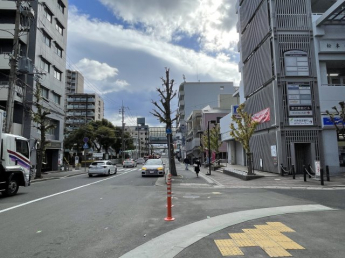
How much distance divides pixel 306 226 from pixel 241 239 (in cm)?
211

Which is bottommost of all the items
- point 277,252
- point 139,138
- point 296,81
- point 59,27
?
point 277,252

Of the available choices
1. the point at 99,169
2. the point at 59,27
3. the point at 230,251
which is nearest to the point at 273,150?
the point at 99,169

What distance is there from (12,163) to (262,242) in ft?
37.0

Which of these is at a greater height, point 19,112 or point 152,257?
point 19,112

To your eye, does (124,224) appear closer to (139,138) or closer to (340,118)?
(340,118)

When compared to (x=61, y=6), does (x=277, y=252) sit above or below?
below

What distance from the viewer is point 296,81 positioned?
21.2 m

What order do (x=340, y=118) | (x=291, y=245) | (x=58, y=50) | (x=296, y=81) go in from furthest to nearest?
(x=58, y=50) < (x=296, y=81) < (x=340, y=118) < (x=291, y=245)

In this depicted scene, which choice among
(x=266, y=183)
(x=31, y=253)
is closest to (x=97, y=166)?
(x=266, y=183)

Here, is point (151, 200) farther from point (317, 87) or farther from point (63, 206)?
point (317, 87)

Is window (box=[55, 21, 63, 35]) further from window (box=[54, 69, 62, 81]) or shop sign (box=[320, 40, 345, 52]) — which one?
shop sign (box=[320, 40, 345, 52])

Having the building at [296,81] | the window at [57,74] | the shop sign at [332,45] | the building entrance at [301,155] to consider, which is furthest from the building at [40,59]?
the shop sign at [332,45]

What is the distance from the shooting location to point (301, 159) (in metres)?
21.3

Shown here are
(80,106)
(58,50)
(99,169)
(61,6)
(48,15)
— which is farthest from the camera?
(80,106)
